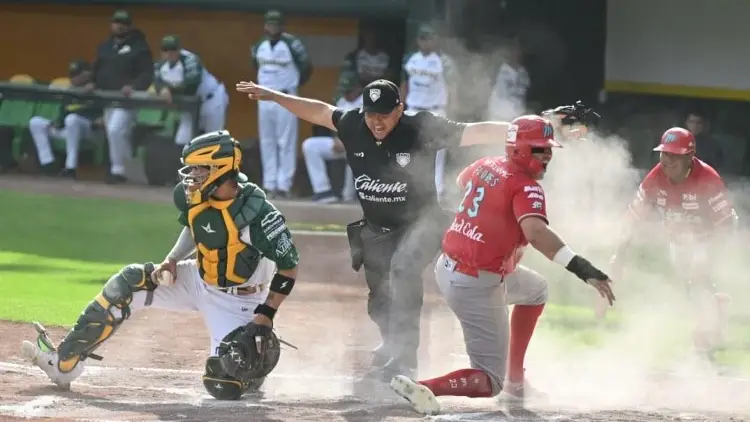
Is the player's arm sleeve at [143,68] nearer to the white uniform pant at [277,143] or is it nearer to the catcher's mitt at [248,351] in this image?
the white uniform pant at [277,143]

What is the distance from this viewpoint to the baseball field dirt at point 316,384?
21.6 ft

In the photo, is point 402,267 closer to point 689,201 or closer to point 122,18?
point 689,201

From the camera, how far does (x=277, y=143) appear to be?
16172 millimetres

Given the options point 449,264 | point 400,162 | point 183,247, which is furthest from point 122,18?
point 449,264

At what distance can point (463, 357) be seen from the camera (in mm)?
8586

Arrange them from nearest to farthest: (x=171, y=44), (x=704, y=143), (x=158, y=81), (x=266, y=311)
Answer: (x=266, y=311)
(x=704, y=143)
(x=171, y=44)
(x=158, y=81)

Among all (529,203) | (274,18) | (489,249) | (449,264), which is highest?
(274,18)

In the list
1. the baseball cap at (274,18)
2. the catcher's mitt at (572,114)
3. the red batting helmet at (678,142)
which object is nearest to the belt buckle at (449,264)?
the catcher's mitt at (572,114)

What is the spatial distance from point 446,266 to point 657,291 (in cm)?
436

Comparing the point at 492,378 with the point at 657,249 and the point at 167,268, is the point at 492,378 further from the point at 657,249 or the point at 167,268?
the point at 657,249

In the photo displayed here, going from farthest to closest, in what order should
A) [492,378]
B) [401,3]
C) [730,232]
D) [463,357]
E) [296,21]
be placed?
[296,21] < [401,3] < [730,232] < [463,357] < [492,378]

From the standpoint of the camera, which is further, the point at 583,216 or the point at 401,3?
the point at 401,3

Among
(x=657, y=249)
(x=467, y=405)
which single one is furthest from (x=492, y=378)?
(x=657, y=249)

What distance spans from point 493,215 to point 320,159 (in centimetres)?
940
